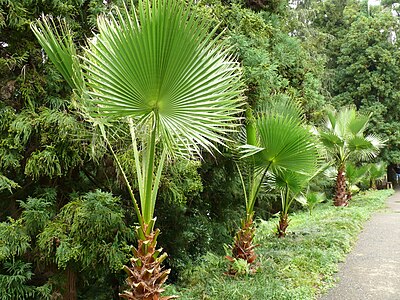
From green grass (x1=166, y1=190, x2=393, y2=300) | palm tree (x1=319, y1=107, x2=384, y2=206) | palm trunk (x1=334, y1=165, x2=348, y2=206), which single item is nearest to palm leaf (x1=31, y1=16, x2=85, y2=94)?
green grass (x1=166, y1=190, x2=393, y2=300)

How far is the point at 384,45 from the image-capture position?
2284 cm

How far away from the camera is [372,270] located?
19.0 ft

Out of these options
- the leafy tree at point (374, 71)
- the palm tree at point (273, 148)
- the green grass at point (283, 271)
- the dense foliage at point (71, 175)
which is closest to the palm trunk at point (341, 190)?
the green grass at point (283, 271)

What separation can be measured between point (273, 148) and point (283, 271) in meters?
1.79

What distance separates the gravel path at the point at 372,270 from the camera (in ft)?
15.8

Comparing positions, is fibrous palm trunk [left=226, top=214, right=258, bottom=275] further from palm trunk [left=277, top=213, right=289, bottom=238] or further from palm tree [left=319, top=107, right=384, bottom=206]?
palm tree [left=319, top=107, right=384, bottom=206]

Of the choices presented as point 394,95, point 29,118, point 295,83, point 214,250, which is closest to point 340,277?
point 214,250

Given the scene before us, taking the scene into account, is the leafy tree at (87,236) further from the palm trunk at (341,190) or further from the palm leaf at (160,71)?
the palm trunk at (341,190)

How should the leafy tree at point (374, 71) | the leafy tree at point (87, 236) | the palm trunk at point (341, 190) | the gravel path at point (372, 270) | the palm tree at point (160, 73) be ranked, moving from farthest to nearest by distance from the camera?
the leafy tree at point (374, 71)
the palm trunk at point (341, 190)
the gravel path at point (372, 270)
the leafy tree at point (87, 236)
the palm tree at point (160, 73)

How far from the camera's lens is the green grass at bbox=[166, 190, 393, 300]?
4.70 m

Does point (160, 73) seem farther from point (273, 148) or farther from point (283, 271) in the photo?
point (283, 271)

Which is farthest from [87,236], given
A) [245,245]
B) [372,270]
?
[372,270]

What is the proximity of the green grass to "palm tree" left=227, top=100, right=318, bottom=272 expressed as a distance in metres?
0.46

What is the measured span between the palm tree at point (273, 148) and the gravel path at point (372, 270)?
4.38ft
